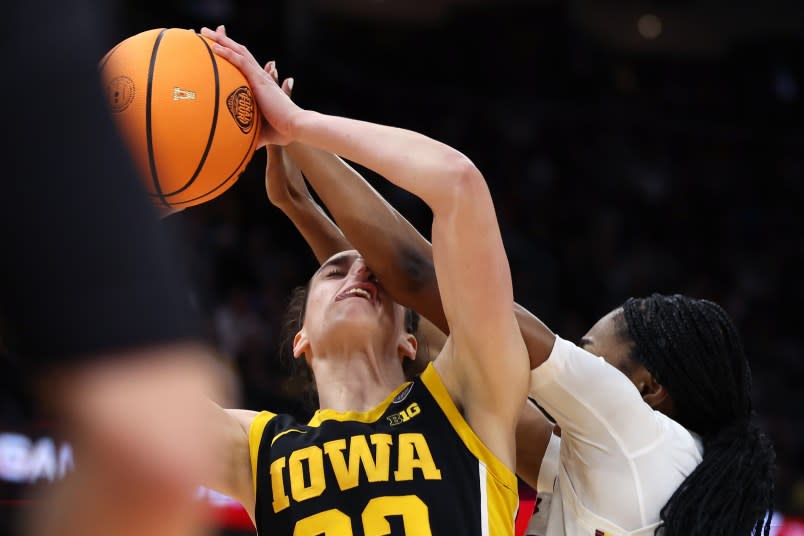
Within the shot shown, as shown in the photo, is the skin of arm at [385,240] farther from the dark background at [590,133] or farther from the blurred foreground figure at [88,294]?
the dark background at [590,133]

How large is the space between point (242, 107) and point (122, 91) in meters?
0.28

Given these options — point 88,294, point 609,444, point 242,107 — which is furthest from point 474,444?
point 88,294

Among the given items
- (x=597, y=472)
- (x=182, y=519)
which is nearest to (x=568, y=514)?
(x=597, y=472)

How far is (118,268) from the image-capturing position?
2.18ft

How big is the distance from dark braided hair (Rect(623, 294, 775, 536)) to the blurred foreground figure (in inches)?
72.8

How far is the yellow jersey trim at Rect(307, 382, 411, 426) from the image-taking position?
8.25ft

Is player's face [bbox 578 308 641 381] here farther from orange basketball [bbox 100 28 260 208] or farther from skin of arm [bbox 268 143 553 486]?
orange basketball [bbox 100 28 260 208]

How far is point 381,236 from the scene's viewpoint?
2.54 metres

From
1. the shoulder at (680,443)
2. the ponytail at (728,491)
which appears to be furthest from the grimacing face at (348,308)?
the ponytail at (728,491)

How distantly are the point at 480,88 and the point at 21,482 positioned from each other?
8.93 m

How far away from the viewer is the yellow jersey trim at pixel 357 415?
8.25ft

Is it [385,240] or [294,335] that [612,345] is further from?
[294,335]

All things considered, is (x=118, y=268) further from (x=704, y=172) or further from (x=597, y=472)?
(x=704, y=172)

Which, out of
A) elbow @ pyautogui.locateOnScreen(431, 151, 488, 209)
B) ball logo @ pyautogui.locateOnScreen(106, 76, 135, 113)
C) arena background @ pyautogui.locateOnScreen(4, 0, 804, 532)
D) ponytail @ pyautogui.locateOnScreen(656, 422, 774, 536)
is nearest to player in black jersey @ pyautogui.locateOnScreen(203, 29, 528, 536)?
elbow @ pyautogui.locateOnScreen(431, 151, 488, 209)
